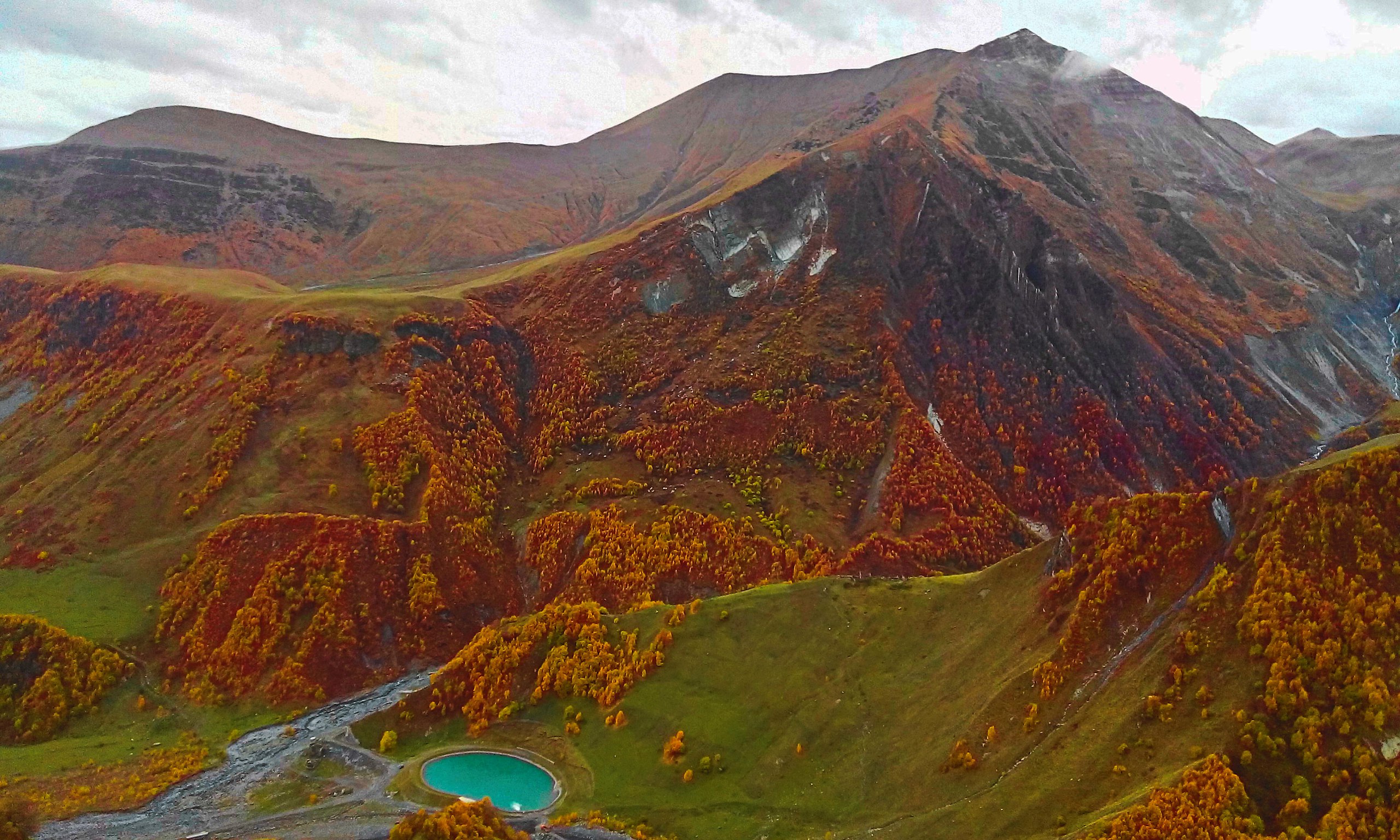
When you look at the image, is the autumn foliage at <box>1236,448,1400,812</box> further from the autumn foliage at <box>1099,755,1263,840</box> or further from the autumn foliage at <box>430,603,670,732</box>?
the autumn foliage at <box>430,603,670,732</box>

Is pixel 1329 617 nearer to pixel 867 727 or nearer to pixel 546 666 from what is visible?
pixel 867 727

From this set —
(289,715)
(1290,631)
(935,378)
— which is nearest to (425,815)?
(289,715)

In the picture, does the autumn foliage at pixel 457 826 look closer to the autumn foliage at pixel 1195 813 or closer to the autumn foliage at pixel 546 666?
the autumn foliage at pixel 546 666

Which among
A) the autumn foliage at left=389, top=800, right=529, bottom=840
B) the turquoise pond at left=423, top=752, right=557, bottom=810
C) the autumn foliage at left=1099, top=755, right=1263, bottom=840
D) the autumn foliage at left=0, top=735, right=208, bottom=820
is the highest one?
the autumn foliage at left=1099, top=755, right=1263, bottom=840

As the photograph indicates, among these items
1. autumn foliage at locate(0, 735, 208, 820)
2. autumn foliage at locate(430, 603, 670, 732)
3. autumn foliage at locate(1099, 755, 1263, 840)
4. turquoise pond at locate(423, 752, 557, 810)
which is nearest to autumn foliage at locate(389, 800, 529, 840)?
turquoise pond at locate(423, 752, 557, 810)

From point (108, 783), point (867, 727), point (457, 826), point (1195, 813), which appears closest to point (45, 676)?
point (108, 783)

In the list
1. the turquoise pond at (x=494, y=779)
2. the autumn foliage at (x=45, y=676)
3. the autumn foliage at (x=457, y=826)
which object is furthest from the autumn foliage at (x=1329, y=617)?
the autumn foliage at (x=45, y=676)

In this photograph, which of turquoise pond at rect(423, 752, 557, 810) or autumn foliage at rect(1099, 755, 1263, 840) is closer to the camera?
Result: autumn foliage at rect(1099, 755, 1263, 840)

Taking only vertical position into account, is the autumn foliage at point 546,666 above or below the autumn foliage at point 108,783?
above
